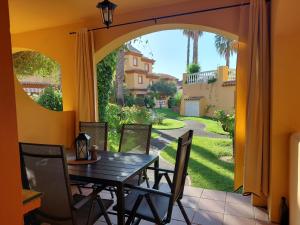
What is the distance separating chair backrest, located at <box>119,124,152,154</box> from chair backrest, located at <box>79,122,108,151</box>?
0.26 metres

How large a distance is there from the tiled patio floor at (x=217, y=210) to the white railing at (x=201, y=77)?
8.59m

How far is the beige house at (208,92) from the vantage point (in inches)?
420

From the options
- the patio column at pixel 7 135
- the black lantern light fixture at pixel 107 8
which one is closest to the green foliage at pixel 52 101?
the black lantern light fixture at pixel 107 8

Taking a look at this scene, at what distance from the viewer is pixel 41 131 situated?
3.40 meters

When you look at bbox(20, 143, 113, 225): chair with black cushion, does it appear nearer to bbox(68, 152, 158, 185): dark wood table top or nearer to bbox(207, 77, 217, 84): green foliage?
bbox(68, 152, 158, 185): dark wood table top

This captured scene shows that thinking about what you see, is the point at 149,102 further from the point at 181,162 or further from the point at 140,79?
the point at 181,162

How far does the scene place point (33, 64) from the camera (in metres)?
6.76

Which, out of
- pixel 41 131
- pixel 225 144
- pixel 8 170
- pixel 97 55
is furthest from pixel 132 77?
pixel 8 170

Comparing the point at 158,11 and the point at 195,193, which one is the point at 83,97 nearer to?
the point at 158,11

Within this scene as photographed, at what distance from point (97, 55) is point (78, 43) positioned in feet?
1.21

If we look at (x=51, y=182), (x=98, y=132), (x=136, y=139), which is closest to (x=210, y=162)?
(x=136, y=139)

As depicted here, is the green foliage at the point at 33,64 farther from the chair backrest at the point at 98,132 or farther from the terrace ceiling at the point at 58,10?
the chair backrest at the point at 98,132

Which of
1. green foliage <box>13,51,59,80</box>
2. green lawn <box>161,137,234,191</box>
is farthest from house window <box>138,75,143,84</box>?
green lawn <box>161,137,234,191</box>

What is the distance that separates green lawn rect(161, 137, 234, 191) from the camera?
3766 millimetres
